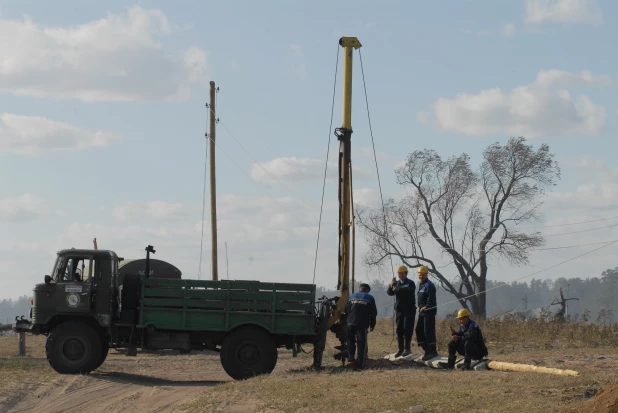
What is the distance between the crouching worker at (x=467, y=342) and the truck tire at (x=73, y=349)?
756 centimetres

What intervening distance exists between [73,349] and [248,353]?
12.6 ft

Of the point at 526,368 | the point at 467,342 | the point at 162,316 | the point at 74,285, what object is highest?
the point at 74,285

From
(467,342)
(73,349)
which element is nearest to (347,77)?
(467,342)

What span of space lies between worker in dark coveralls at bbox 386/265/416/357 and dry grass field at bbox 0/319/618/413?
91 cm

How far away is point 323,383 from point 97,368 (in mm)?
7468

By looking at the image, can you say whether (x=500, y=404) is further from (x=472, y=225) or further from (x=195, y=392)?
(x=472, y=225)

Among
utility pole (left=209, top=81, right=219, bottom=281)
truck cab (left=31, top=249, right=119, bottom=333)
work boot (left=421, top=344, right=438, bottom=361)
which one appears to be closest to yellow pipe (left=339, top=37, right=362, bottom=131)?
work boot (left=421, top=344, right=438, bottom=361)

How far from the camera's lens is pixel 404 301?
19172 millimetres

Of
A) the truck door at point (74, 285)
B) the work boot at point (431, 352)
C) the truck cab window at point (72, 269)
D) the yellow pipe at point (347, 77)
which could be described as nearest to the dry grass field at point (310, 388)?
the work boot at point (431, 352)

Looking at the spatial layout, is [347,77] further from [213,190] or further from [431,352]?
[213,190]

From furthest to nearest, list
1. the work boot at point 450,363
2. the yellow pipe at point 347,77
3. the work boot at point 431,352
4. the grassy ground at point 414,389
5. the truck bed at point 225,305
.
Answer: the yellow pipe at point 347,77, the truck bed at point 225,305, the work boot at point 431,352, the work boot at point 450,363, the grassy ground at point 414,389

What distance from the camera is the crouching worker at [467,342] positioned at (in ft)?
55.9

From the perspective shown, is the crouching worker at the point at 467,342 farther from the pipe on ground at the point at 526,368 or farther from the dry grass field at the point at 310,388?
the dry grass field at the point at 310,388

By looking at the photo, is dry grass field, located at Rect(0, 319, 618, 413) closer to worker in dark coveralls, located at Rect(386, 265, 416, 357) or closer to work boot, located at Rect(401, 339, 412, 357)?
work boot, located at Rect(401, 339, 412, 357)
